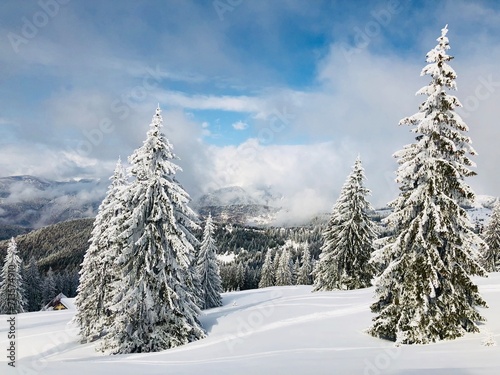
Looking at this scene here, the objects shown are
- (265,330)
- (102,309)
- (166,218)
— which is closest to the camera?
(265,330)

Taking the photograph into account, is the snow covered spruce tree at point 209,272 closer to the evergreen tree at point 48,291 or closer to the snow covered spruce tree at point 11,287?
the snow covered spruce tree at point 11,287

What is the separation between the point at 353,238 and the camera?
31.8 meters

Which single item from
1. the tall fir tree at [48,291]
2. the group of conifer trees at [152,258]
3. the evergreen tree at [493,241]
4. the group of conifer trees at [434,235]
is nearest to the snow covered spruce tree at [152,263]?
the group of conifer trees at [152,258]

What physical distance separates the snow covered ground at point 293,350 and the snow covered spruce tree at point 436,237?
0.78 meters

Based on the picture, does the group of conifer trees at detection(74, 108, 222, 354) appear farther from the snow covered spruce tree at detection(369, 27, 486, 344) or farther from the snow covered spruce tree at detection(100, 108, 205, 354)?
A: the snow covered spruce tree at detection(369, 27, 486, 344)

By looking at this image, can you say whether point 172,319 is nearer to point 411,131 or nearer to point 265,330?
point 265,330

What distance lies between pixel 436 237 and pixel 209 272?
37770mm

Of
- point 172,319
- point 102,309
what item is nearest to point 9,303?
point 102,309

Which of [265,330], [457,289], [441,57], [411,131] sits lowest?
[265,330]

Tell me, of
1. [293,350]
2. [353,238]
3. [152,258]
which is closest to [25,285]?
[152,258]

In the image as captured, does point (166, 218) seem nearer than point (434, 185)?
No

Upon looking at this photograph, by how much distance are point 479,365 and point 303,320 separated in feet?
37.0

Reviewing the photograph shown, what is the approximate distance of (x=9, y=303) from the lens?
55.2 m

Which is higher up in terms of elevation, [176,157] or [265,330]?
[176,157]
